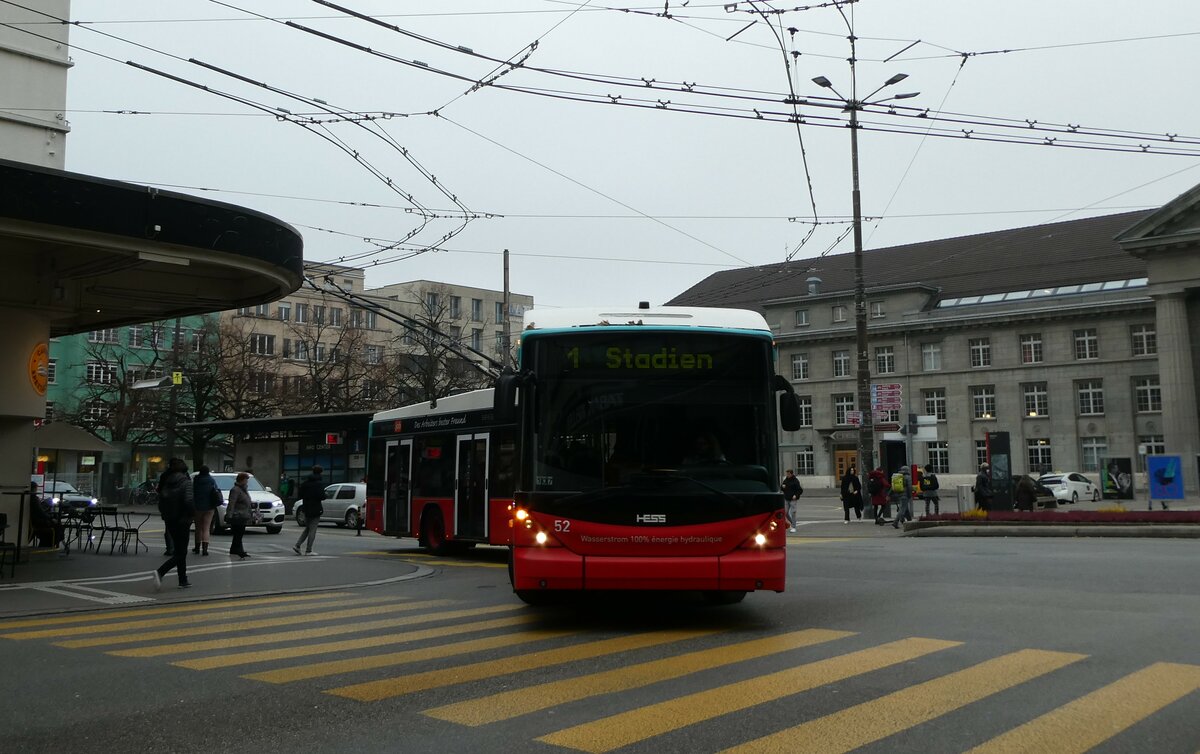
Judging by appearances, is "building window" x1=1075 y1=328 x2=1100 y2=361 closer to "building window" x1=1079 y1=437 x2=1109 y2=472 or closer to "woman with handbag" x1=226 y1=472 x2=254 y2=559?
"building window" x1=1079 y1=437 x2=1109 y2=472

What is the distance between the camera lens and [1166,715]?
634 cm

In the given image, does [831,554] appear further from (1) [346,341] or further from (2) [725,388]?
(1) [346,341]

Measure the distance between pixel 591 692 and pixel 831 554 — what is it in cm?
1308

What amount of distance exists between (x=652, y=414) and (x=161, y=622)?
5.72 metres

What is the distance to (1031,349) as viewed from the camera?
65.8 meters

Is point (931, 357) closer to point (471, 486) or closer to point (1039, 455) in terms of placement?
point (1039, 455)

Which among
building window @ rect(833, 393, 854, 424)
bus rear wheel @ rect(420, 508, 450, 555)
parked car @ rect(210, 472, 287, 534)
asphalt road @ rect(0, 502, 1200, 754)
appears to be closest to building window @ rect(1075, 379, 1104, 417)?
building window @ rect(833, 393, 854, 424)

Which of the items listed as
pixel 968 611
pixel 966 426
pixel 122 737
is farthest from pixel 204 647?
pixel 966 426

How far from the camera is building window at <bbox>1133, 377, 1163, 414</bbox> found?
6209cm

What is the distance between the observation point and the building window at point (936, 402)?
69.3 metres

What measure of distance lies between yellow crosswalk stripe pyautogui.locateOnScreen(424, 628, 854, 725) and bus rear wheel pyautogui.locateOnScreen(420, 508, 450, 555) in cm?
1199

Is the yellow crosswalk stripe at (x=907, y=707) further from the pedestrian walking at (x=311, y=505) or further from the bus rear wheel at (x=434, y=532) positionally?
the pedestrian walking at (x=311, y=505)

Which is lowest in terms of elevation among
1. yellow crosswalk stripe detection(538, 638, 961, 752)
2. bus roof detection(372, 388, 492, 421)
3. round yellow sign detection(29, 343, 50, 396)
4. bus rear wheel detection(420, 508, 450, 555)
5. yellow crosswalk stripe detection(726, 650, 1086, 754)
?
yellow crosswalk stripe detection(726, 650, 1086, 754)

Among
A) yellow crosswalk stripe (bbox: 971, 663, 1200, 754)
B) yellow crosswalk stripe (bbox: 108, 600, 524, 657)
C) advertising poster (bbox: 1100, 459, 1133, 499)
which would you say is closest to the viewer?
yellow crosswalk stripe (bbox: 971, 663, 1200, 754)
